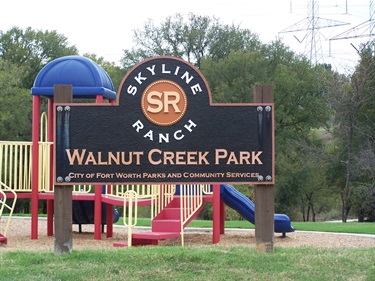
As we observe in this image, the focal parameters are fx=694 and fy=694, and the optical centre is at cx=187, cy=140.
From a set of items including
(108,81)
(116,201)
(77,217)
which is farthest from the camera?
(77,217)

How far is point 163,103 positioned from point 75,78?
587 cm

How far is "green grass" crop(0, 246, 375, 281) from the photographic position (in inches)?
315

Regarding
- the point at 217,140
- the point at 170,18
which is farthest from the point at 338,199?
the point at 217,140

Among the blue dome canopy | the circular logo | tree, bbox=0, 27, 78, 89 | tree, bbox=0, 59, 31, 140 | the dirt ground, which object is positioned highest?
tree, bbox=0, 27, 78, 89

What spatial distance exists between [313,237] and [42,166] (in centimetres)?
623

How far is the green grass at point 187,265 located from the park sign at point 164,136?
97 centimetres

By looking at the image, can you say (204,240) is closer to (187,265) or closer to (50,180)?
(50,180)

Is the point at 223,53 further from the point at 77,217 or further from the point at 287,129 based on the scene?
the point at 77,217

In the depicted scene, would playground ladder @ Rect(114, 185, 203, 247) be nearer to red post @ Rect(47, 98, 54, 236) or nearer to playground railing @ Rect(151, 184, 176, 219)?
playground railing @ Rect(151, 184, 176, 219)

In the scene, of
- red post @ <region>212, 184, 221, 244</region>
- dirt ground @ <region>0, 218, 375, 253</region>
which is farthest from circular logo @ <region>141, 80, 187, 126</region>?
red post @ <region>212, 184, 221, 244</region>

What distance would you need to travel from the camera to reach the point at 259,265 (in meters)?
8.43

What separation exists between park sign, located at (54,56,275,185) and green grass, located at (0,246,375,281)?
3.19 ft

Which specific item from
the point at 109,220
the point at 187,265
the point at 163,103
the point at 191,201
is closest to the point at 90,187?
the point at 109,220

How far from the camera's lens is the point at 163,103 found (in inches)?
363
